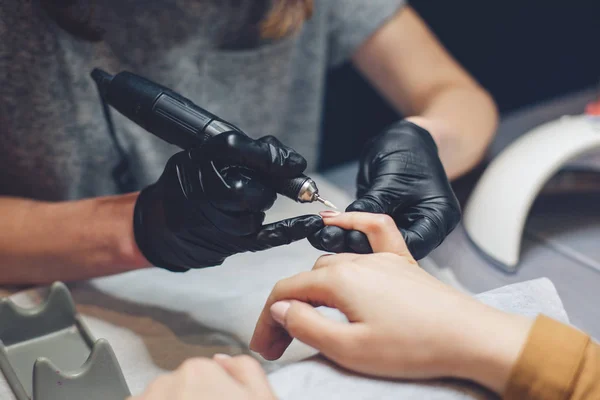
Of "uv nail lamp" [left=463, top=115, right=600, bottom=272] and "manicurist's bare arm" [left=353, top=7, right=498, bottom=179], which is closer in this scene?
"uv nail lamp" [left=463, top=115, right=600, bottom=272]

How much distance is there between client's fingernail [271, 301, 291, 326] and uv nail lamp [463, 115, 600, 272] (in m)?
0.30

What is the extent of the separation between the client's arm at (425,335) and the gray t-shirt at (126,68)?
1.42ft

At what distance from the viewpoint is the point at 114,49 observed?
2.44ft

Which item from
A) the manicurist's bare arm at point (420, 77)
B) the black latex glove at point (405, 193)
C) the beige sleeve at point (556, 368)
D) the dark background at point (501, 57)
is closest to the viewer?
the beige sleeve at point (556, 368)

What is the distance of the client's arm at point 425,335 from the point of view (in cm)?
39

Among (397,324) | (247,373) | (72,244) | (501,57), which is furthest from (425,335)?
(501,57)

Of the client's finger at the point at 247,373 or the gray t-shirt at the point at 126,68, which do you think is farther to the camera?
the gray t-shirt at the point at 126,68

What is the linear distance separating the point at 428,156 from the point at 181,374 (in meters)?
0.33

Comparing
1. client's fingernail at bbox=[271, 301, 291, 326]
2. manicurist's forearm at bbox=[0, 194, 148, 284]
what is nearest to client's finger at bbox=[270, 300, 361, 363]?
client's fingernail at bbox=[271, 301, 291, 326]

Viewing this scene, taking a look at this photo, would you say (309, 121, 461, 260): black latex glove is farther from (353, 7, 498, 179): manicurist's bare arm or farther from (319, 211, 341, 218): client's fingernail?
Result: (353, 7, 498, 179): manicurist's bare arm

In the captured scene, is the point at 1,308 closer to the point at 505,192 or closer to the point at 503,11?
the point at 505,192

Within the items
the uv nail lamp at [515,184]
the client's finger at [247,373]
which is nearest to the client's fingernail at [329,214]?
the client's finger at [247,373]

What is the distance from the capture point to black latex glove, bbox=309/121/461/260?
49cm

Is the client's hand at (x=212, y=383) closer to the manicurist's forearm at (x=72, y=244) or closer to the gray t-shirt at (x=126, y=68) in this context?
the manicurist's forearm at (x=72, y=244)
